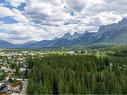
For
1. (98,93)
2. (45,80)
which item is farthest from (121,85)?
(45,80)

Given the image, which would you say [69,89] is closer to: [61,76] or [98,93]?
[98,93]

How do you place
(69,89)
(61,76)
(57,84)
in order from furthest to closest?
(61,76) → (57,84) → (69,89)

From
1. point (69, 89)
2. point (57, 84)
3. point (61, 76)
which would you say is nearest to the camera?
point (69, 89)

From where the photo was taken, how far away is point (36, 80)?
19925 cm

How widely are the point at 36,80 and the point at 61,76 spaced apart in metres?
14.9

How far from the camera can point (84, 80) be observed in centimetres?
19088

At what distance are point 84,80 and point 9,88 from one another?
44587 millimetres

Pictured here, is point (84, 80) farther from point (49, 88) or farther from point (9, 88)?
point (9, 88)

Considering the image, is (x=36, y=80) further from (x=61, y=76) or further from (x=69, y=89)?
(x=69, y=89)

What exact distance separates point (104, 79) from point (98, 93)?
21278 millimetres

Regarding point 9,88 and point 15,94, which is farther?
point 9,88

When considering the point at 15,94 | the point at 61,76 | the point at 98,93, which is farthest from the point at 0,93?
the point at 98,93

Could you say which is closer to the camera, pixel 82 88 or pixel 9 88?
pixel 82 88

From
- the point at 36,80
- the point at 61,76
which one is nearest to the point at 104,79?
the point at 61,76
